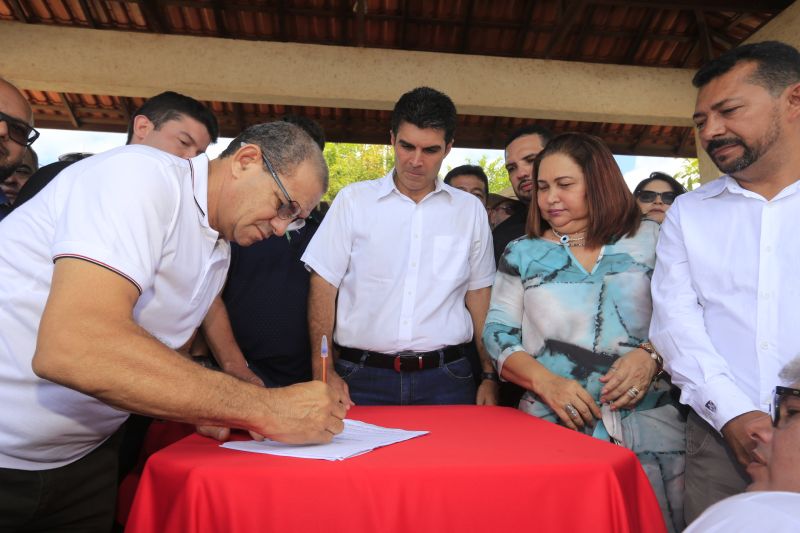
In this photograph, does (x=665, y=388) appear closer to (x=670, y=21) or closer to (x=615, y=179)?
(x=615, y=179)

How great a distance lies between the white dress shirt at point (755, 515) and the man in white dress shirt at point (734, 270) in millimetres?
768

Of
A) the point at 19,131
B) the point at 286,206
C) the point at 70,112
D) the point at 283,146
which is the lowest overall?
the point at 286,206

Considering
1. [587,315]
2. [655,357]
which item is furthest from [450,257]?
[655,357]

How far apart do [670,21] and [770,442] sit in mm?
6535

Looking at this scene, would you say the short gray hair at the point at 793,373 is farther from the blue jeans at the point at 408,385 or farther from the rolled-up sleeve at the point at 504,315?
the blue jeans at the point at 408,385

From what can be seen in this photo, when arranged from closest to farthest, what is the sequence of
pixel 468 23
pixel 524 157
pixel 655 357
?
pixel 655 357, pixel 524 157, pixel 468 23

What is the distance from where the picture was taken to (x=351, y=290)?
2461 millimetres

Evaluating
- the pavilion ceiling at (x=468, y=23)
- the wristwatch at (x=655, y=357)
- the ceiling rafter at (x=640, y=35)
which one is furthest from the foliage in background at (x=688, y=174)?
the wristwatch at (x=655, y=357)

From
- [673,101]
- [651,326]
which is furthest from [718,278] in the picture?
[673,101]

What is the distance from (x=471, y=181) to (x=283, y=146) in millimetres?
2438

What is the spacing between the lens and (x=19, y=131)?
2.21 m

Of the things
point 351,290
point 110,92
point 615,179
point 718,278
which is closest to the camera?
point 718,278

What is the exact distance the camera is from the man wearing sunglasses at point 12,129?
2166mm

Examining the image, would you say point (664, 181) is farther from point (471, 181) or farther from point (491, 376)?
point (491, 376)
